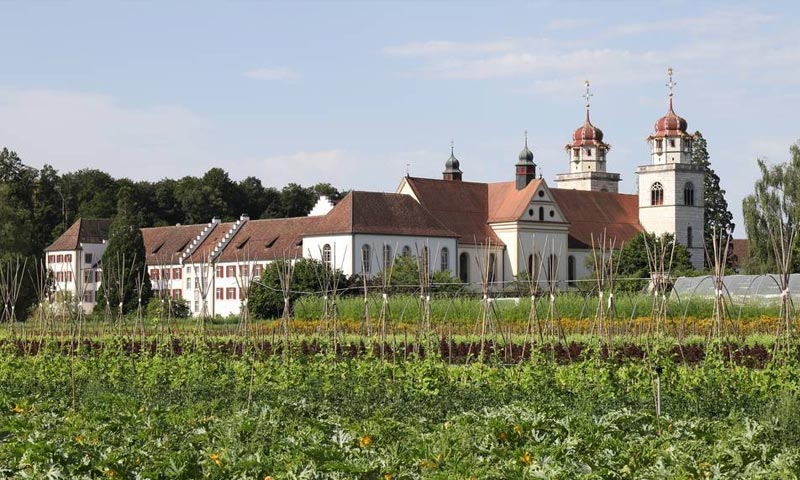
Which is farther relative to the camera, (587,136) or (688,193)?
(587,136)

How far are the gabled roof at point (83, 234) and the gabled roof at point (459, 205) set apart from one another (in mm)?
23021

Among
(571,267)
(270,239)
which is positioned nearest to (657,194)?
(571,267)

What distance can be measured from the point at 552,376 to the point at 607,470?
8.72 m

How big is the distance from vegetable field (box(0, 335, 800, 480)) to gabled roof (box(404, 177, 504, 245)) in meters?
67.8

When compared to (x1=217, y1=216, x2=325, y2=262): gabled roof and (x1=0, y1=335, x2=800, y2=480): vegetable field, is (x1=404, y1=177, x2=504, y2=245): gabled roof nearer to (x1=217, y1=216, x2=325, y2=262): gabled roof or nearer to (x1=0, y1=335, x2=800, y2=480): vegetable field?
(x1=217, y1=216, x2=325, y2=262): gabled roof

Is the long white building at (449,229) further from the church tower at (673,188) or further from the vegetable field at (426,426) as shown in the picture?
the vegetable field at (426,426)

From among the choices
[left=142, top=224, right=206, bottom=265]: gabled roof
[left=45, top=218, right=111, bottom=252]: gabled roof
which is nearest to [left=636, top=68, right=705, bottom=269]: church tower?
[left=142, top=224, right=206, bottom=265]: gabled roof

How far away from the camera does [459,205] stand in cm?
8938

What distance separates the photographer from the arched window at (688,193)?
9488cm

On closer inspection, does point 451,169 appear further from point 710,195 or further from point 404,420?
point 404,420

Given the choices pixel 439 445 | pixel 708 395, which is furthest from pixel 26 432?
pixel 708 395

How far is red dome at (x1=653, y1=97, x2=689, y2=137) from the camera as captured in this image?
9700cm

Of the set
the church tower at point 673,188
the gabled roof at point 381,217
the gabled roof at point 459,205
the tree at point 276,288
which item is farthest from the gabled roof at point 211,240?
the church tower at point 673,188

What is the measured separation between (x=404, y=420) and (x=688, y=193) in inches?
3354
